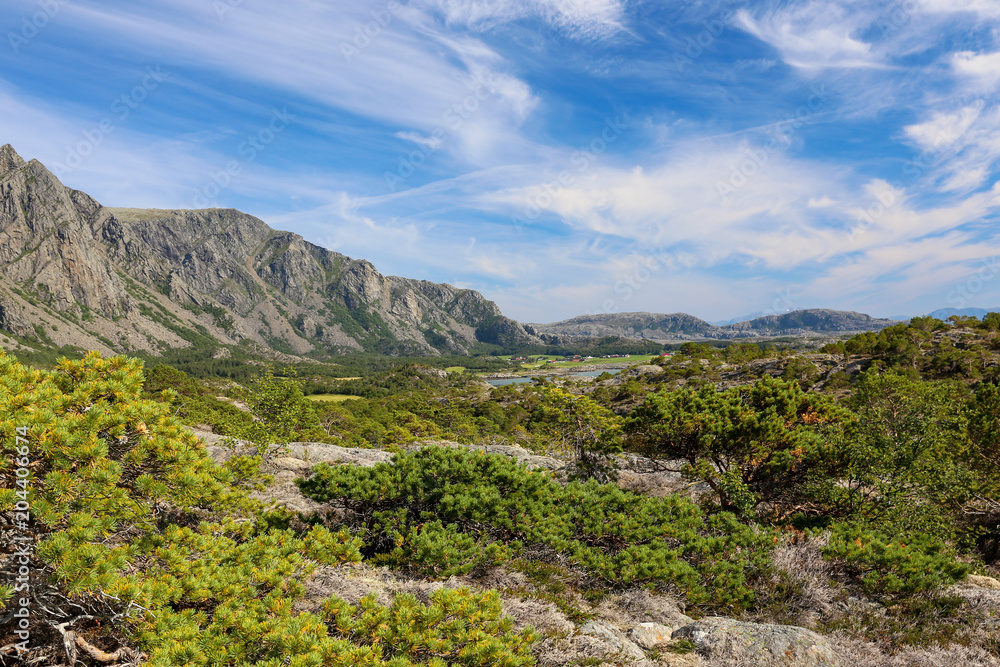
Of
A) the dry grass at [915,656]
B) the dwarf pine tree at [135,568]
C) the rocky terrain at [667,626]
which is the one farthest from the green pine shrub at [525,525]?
the dwarf pine tree at [135,568]

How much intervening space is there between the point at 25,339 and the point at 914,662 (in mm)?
299527

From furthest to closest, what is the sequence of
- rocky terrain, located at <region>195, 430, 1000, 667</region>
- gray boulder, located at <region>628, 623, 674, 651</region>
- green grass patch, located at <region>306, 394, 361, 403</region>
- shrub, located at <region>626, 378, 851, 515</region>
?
green grass patch, located at <region>306, 394, 361, 403</region>, shrub, located at <region>626, 378, 851, 515</region>, gray boulder, located at <region>628, 623, 674, 651</region>, rocky terrain, located at <region>195, 430, 1000, 667</region>

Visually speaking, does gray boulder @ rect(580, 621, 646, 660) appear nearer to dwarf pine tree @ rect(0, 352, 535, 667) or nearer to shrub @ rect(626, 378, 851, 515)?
dwarf pine tree @ rect(0, 352, 535, 667)

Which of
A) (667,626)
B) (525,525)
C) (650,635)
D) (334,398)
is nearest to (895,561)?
(667,626)

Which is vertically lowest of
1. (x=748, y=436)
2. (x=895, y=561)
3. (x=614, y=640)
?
(x=614, y=640)

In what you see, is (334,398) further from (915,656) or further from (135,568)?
(915,656)

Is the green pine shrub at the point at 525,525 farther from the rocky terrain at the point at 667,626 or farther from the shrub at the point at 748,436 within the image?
the shrub at the point at 748,436

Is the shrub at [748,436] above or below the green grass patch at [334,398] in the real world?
above

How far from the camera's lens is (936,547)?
10023 millimetres

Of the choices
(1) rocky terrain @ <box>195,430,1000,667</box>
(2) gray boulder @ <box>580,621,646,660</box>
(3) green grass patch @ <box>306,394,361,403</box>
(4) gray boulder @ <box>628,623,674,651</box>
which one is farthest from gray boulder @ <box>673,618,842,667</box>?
A: (3) green grass patch @ <box>306,394,361,403</box>

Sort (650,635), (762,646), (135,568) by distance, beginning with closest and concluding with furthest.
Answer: (135,568)
(762,646)
(650,635)

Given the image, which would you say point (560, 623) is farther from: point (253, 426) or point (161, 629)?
point (253, 426)

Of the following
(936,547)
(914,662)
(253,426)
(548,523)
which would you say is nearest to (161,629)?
(548,523)

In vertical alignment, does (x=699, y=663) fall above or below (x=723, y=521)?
below
